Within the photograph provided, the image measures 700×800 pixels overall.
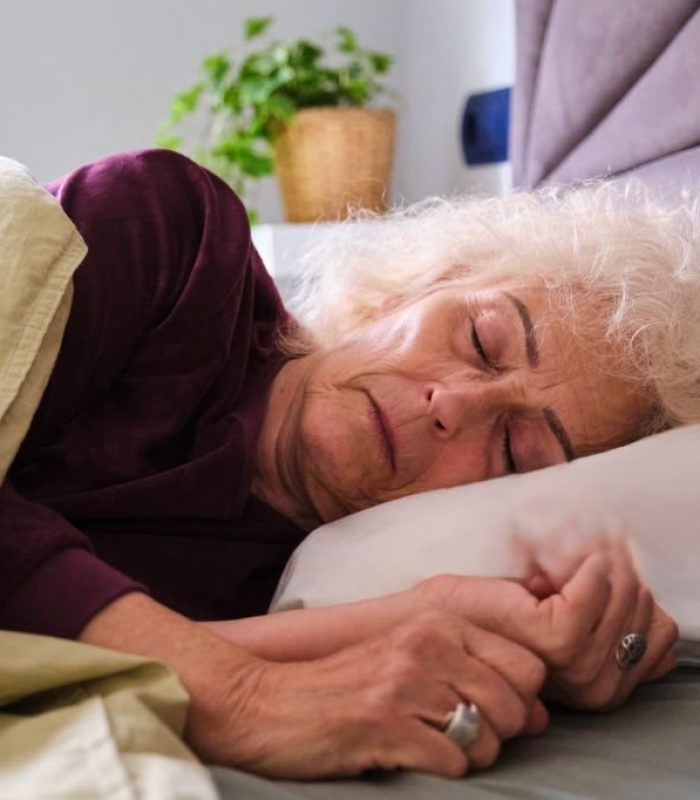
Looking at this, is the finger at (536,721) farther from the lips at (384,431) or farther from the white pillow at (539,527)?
Result: the lips at (384,431)

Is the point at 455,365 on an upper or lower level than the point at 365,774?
upper

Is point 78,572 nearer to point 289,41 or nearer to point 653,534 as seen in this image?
point 653,534

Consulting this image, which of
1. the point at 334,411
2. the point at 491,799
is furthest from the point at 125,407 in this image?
the point at 491,799

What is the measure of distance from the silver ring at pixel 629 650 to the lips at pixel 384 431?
0.33 metres

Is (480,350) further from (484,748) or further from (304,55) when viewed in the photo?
(304,55)

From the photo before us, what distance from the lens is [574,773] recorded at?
0.76 metres

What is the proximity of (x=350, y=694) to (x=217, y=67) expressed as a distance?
1956 millimetres

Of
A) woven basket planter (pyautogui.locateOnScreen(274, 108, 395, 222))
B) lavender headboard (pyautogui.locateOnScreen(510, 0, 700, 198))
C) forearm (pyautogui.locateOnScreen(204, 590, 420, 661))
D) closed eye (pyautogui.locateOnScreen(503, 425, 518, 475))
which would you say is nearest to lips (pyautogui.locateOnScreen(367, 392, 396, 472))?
closed eye (pyautogui.locateOnScreen(503, 425, 518, 475))

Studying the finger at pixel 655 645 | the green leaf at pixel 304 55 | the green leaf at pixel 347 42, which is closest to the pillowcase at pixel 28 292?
the finger at pixel 655 645

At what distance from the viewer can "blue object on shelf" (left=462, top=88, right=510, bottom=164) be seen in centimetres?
249

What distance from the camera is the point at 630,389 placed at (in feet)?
3.82

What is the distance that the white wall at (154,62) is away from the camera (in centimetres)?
252

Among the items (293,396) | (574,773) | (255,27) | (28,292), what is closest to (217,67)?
(255,27)

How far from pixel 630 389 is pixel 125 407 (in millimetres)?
487
